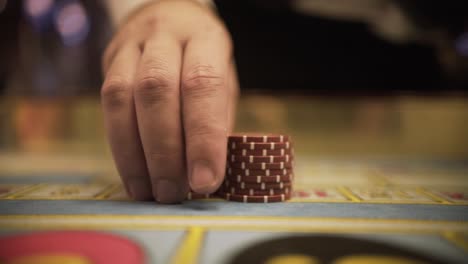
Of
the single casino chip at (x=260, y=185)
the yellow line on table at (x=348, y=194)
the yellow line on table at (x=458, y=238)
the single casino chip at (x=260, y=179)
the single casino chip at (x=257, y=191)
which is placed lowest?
the yellow line on table at (x=458, y=238)

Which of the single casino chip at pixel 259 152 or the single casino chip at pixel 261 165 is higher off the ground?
the single casino chip at pixel 259 152

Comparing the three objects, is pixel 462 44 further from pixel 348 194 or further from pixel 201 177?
pixel 201 177

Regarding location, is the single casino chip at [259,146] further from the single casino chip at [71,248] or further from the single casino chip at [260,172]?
the single casino chip at [71,248]

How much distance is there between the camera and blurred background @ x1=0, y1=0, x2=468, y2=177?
332 cm

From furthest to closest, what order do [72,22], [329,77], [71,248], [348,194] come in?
[72,22], [329,77], [348,194], [71,248]

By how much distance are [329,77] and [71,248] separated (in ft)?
9.56

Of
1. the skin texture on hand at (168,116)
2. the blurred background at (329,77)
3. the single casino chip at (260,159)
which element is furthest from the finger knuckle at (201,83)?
the blurred background at (329,77)

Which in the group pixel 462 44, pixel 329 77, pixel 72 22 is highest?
pixel 72 22

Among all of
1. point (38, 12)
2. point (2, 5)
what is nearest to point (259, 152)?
point (38, 12)

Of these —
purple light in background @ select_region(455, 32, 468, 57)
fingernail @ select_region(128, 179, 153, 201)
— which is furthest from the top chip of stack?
purple light in background @ select_region(455, 32, 468, 57)

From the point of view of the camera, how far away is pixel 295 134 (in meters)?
3.47

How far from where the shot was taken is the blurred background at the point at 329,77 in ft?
10.9

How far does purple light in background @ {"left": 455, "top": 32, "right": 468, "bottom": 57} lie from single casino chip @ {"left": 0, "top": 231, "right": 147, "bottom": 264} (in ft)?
11.6

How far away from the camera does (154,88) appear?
46.8 inches
